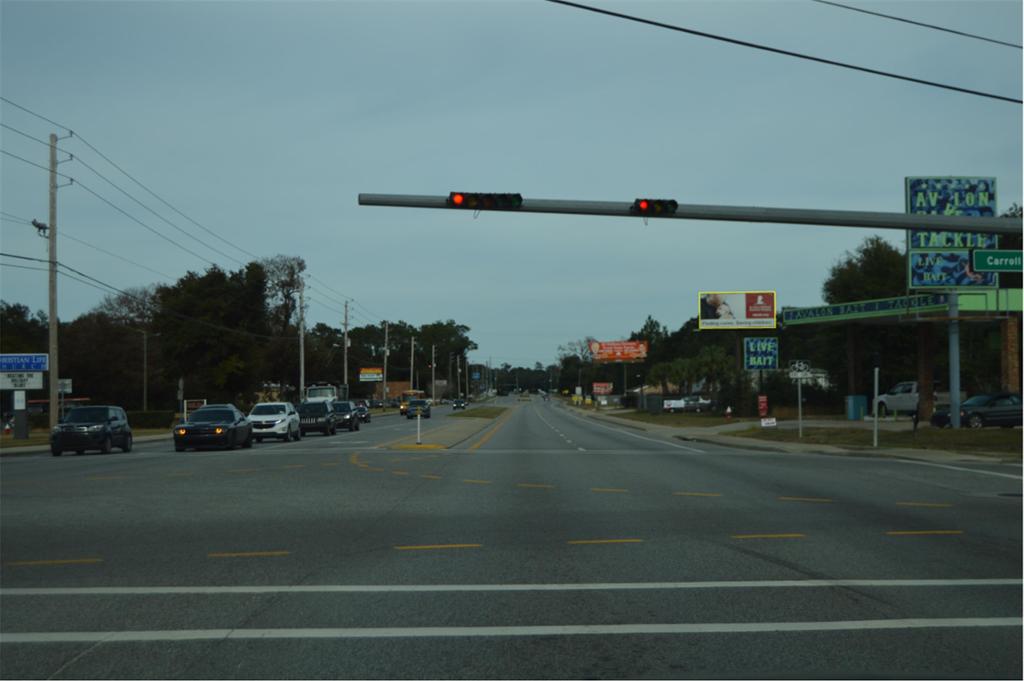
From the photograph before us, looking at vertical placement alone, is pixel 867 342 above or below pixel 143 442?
above

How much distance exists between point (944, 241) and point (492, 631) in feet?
120

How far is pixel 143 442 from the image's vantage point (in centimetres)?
4556

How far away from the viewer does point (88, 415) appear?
34.2 m

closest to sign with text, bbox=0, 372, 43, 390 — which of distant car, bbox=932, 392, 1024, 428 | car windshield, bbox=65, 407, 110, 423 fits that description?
car windshield, bbox=65, 407, 110, 423

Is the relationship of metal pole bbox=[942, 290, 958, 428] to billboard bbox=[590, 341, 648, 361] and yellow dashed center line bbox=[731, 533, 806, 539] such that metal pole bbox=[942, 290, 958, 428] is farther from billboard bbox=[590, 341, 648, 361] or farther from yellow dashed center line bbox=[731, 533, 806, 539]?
billboard bbox=[590, 341, 648, 361]

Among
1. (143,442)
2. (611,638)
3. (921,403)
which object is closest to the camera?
(611,638)

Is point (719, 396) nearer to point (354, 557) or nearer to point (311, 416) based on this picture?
point (311, 416)

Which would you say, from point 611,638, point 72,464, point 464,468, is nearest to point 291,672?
point 611,638

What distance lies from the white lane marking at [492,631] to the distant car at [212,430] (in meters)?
26.5

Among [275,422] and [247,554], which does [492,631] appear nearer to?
[247,554]

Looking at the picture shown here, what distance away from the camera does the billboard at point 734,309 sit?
8000 cm

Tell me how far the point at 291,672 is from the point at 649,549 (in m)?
5.75

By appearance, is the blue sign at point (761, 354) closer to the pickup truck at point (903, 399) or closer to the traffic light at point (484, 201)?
the pickup truck at point (903, 399)

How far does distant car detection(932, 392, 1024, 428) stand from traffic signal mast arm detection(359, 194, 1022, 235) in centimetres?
2095
